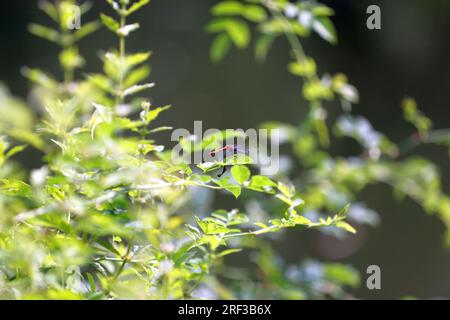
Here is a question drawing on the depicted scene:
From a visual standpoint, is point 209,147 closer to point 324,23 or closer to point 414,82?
point 324,23

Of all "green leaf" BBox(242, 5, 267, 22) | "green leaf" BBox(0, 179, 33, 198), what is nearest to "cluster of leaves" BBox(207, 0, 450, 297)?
"green leaf" BBox(242, 5, 267, 22)

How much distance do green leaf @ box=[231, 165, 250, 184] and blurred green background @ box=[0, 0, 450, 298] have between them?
7.08 feet

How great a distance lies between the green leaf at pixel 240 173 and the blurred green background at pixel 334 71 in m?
2.16

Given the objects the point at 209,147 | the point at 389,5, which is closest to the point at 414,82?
the point at 389,5

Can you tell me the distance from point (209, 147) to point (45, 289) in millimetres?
230

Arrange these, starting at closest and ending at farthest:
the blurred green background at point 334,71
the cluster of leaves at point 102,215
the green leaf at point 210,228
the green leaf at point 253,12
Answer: the cluster of leaves at point 102,215 < the green leaf at point 210,228 < the green leaf at point 253,12 < the blurred green background at point 334,71

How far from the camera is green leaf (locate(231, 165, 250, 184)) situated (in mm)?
664

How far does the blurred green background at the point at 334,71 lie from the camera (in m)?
2.86

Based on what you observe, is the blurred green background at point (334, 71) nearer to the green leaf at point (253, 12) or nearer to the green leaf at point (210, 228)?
the green leaf at point (253, 12)

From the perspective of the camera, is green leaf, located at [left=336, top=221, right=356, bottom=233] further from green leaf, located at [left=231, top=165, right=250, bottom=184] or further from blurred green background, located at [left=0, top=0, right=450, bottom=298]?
blurred green background, located at [left=0, top=0, right=450, bottom=298]

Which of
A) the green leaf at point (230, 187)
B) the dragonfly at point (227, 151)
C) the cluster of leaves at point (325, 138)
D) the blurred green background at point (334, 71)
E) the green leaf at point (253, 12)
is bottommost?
the green leaf at point (230, 187)

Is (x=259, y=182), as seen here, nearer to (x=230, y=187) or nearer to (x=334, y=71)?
(x=230, y=187)

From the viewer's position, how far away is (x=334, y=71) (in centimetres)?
301

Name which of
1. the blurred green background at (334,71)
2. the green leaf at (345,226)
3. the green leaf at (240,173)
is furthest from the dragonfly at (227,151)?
the blurred green background at (334,71)
